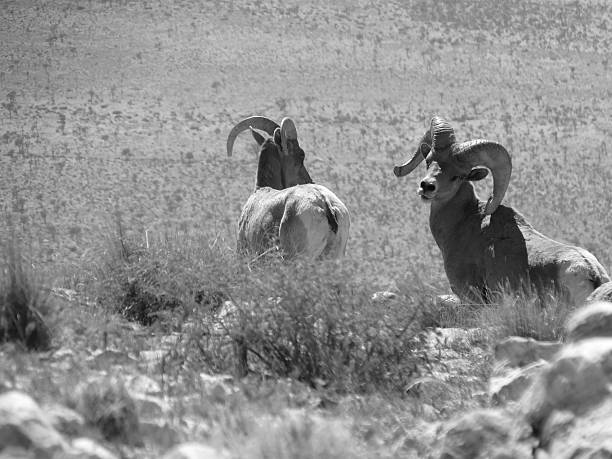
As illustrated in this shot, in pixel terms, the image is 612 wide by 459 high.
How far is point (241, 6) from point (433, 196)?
51320mm

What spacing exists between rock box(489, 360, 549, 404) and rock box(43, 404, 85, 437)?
97.7 inches

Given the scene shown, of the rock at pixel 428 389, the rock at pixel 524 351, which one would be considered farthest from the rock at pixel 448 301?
the rock at pixel 524 351

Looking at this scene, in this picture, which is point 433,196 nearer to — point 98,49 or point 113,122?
point 113,122

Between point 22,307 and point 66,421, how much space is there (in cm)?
198

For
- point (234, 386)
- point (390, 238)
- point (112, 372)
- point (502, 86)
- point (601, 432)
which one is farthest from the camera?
point (502, 86)

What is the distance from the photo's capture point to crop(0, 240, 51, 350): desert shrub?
651cm

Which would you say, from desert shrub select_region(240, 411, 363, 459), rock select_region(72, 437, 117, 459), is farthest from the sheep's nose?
rock select_region(72, 437, 117, 459)

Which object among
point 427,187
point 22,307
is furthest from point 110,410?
point 427,187

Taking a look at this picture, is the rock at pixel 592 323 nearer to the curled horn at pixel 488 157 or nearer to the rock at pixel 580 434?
the rock at pixel 580 434

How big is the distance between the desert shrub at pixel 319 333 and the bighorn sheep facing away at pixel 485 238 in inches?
126

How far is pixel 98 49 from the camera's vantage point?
2110 inches

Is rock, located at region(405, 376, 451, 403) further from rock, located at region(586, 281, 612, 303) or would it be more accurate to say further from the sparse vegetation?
rock, located at region(586, 281, 612, 303)

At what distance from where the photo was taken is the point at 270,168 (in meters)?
13.7

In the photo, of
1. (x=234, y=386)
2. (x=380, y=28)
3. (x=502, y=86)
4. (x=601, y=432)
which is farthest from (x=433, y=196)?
(x=380, y=28)
